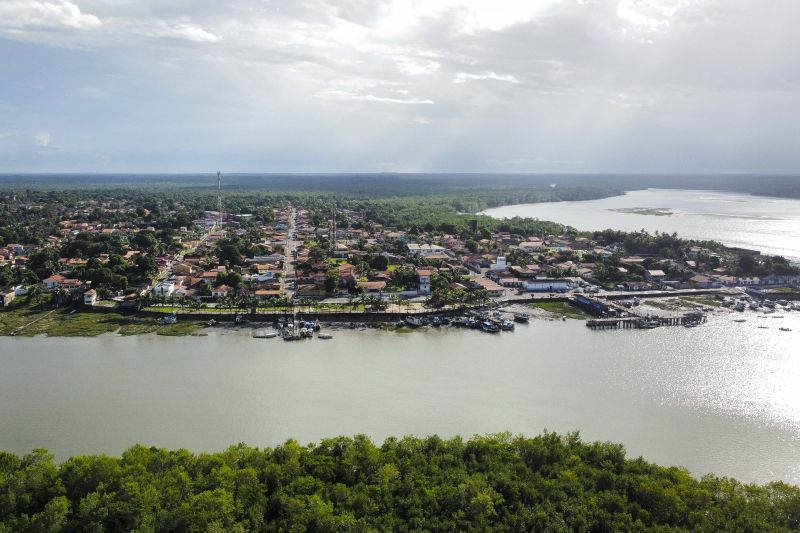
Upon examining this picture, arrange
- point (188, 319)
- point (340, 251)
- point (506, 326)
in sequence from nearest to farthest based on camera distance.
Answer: point (506, 326), point (188, 319), point (340, 251)

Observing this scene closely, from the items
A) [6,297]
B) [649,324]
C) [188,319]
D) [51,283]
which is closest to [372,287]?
[188,319]

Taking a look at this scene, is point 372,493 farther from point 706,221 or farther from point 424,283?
point 706,221

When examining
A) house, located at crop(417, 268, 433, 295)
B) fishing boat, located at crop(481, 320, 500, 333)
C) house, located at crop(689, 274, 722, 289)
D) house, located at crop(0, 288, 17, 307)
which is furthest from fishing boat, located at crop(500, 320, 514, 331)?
house, located at crop(0, 288, 17, 307)

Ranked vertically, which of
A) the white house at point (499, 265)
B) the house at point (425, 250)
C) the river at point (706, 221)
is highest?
the river at point (706, 221)

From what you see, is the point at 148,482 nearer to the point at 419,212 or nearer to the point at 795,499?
the point at 795,499

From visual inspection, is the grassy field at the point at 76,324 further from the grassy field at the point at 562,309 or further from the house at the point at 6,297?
the grassy field at the point at 562,309

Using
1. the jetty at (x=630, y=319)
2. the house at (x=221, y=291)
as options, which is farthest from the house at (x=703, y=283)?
the house at (x=221, y=291)
